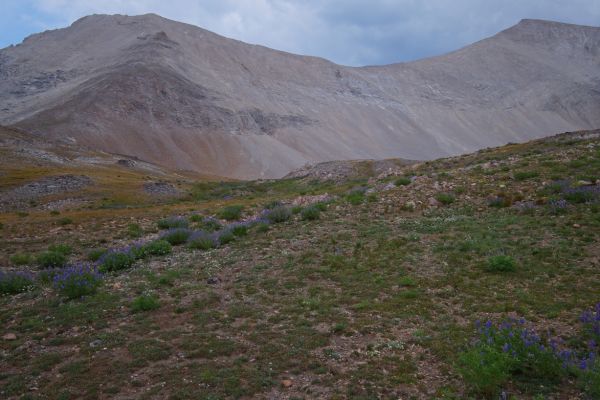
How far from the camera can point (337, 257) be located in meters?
12.5

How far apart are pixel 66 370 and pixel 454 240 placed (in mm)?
9322

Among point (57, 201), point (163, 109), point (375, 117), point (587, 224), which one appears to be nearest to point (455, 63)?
point (375, 117)

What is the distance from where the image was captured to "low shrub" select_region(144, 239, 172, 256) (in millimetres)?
14367

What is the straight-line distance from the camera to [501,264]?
10477 millimetres

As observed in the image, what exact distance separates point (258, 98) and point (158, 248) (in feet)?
360

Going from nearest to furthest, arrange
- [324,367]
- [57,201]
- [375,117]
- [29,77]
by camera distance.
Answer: [324,367] < [57,201] < [29,77] < [375,117]

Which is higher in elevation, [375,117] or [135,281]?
[375,117]

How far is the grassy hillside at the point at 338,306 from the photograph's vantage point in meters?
6.71

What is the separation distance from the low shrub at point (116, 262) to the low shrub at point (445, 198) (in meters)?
10.0

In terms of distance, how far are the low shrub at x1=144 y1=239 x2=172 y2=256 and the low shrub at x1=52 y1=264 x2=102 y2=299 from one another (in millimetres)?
2436

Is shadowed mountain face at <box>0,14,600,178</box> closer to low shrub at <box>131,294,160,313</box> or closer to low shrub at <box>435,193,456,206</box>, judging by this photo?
low shrub at <box>435,193,456,206</box>

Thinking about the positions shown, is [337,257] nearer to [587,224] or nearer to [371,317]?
[371,317]

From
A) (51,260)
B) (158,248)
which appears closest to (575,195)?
(158,248)

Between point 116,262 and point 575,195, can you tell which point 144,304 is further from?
point 575,195
